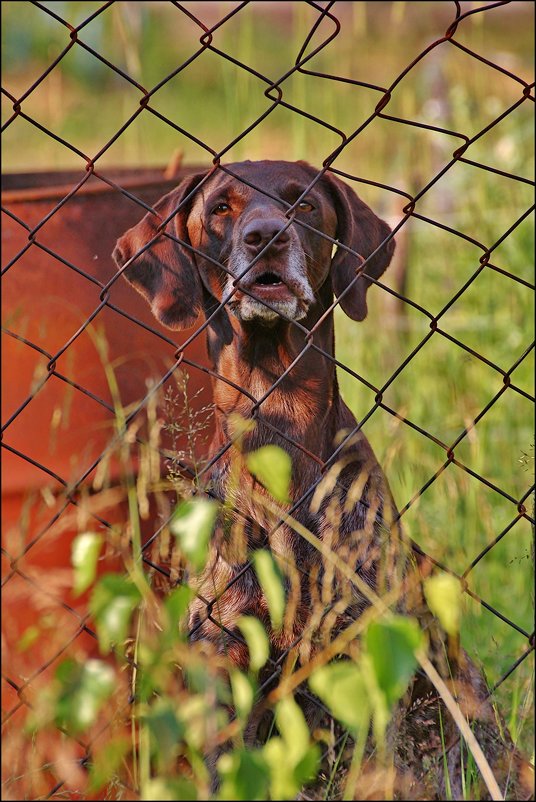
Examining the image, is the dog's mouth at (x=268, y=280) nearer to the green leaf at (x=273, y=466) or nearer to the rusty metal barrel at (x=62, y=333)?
the rusty metal barrel at (x=62, y=333)

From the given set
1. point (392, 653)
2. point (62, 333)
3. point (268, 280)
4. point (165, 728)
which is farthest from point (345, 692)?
point (62, 333)

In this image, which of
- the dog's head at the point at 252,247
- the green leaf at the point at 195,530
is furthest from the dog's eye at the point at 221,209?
the green leaf at the point at 195,530

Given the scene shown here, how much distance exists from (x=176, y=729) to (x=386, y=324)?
12.9 ft

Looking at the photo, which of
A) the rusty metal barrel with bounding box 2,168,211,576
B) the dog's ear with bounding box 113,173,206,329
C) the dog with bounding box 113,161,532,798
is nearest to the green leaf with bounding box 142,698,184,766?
the dog with bounding box 113,161,532,798

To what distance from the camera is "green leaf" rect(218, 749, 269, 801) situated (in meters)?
1.35

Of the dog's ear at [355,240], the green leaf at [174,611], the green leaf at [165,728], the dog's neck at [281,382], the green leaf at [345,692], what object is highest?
the dog's ear at [355,240]

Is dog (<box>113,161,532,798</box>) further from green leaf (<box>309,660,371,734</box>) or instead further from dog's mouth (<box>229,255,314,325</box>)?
green leaf (<box>309,660,371,734</box>)

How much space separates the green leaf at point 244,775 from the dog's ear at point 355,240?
165 cm

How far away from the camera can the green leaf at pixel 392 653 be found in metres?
1.32

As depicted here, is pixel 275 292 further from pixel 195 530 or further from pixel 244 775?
pixel 244 775

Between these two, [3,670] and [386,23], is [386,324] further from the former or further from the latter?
[386,23]

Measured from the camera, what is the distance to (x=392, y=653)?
1.33 m

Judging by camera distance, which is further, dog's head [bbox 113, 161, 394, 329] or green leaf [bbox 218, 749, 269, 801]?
dog's head [bbox 113, 161, 394, 329]

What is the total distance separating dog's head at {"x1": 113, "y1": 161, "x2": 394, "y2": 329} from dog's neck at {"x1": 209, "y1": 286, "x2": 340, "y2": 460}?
0.39ft
